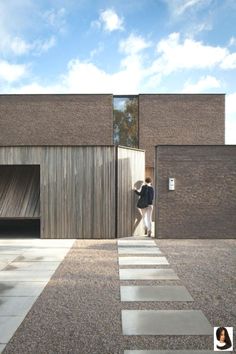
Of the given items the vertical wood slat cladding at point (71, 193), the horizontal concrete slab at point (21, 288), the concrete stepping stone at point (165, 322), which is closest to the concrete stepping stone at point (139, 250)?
the vertical wood slat cladding at point (71, 193)

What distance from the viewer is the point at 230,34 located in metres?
9.52

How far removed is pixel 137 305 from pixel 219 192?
6701mm

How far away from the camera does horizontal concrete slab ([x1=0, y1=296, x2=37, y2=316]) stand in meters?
4.41

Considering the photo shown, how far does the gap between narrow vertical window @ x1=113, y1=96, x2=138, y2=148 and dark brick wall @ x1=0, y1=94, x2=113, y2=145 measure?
17.5 inches

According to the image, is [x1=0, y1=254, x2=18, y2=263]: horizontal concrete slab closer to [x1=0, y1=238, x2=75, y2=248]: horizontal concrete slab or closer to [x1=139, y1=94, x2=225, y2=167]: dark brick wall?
[x1=0, y1=238, x2=75, y2=248]: horizontal concrete slab

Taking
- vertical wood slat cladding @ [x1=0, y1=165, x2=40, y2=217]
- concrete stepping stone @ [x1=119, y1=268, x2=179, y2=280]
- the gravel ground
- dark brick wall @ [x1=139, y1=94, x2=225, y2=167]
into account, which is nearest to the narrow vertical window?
dark brick wall @ [x1=139, y1=94, x2=225, y2=167]

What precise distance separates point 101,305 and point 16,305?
3.79 feet

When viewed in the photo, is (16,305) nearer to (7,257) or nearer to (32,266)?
(32,266)

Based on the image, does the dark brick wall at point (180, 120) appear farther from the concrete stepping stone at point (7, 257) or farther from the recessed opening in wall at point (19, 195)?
the concrete stepping stone at point (7, 257)

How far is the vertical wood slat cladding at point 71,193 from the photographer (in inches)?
412

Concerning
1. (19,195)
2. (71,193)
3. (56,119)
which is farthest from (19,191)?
(56,119)

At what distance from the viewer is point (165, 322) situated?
4.11 metres

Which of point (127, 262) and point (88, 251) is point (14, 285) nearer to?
point (127, 262)

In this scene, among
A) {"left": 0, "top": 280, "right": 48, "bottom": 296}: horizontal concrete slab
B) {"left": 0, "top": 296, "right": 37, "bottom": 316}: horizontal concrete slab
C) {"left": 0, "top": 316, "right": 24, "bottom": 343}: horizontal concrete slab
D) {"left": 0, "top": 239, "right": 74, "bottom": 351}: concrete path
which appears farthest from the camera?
{"left": 0, "top": 280, "right": 48, "bottom": 296}: horizontal concrete slab
